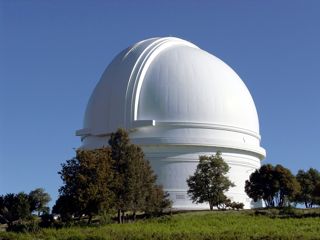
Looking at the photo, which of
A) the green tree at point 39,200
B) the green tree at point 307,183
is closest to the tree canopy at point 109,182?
the green tree at point 39,200

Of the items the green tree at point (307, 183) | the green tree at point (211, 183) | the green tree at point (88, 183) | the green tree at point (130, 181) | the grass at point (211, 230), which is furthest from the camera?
the green tree at point (307, 183)

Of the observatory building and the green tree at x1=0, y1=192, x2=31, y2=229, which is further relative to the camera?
the observatory building

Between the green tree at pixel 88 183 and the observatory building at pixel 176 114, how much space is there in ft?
44.1

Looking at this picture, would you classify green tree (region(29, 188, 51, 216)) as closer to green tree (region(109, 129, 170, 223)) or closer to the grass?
green tree (region(109, 129, 170, 223))

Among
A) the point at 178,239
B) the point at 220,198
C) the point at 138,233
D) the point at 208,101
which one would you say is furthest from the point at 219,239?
the point at 208,101

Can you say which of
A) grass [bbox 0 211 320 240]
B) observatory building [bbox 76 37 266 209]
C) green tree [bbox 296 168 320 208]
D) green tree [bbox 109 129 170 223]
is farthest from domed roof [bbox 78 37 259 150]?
grass [bbox 0 211 320 240]

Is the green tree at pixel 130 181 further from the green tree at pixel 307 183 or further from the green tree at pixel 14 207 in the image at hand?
the green tree at pixel 307 183

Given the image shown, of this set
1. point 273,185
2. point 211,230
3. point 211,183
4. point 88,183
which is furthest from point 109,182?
point 273,185

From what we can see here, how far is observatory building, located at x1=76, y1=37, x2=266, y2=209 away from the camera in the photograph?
4719 centimetres

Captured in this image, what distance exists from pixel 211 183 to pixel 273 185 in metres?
4.69

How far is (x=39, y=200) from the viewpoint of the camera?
5344cm

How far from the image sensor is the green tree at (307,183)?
2105 inches

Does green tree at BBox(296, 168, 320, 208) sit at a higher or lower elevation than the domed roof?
lower

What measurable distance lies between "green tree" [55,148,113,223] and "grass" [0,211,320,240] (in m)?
3.00
